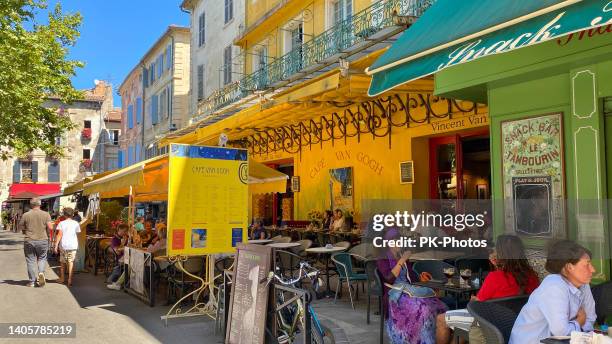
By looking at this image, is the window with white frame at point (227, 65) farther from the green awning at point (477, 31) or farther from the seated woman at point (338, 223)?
the green awning at point (477, 31)

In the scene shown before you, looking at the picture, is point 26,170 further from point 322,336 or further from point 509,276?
point 509,276

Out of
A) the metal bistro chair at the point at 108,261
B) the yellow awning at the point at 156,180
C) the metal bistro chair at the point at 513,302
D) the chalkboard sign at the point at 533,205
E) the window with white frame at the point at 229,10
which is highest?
the window with white frame at the point at 229,10

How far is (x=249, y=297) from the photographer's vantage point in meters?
5.32

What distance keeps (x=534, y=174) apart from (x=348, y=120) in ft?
24.9

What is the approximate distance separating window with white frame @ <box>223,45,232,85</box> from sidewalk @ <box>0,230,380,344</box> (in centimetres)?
1198

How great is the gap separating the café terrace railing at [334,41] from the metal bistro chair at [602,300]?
644 cm

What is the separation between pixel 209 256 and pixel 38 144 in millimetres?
15654

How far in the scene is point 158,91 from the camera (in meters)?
31.8

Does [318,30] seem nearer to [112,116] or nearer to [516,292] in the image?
[516,292]

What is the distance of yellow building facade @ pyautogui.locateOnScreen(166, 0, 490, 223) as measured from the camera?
33.0ft

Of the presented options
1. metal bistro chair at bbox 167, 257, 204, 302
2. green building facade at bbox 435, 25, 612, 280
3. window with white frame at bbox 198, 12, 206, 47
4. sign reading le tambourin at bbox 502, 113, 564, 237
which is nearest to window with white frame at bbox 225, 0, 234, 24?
window with white frame at bbox 198, 12, 206, 47

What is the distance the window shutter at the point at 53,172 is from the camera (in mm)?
49406

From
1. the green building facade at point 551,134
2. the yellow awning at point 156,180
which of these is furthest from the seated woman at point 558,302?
the yellow awning at point 156,180

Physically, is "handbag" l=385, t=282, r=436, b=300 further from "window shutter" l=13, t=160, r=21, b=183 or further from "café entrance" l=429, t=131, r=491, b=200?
"window shutter" l=13, t=160, r=21, b=183
